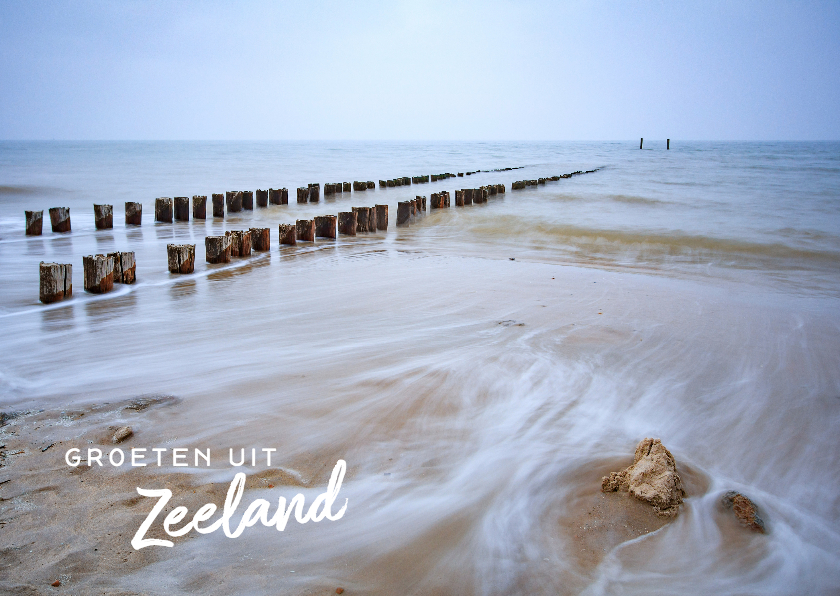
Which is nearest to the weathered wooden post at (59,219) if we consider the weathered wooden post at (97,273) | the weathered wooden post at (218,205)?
the weathered wooden post at (218,205)

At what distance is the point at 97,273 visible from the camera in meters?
4.78

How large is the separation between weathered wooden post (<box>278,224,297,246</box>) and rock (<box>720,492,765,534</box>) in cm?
638

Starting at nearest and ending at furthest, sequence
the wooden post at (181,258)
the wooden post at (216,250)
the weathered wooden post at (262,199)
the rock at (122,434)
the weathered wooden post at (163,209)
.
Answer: the rock at (122,434)
the wooden post at (181,258)
the wooden post at (216,250)
the weathered wooden post at (163,209)
the weathered wooden post at (262,199)

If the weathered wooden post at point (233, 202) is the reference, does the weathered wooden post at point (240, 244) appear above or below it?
below

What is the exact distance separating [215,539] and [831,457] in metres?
2.53

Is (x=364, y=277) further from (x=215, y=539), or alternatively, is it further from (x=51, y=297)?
(x=215, y=539)

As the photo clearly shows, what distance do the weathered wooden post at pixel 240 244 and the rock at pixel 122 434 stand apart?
4440 mm

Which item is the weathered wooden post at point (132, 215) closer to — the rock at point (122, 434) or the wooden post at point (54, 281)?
the wooden post at point (54, 281)

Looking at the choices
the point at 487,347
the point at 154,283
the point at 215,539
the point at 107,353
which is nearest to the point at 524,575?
the point at 215,539

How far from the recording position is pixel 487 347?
3.61 metres

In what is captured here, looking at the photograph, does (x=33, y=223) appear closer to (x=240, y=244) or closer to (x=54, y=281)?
(x=240, y=244)

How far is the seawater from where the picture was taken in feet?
6.05

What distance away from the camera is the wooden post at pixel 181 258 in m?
5.69

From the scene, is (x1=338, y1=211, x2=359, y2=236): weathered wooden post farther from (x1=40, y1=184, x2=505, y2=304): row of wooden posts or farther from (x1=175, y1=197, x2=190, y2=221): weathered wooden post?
(x1=175, y1=197, x2=190, y2=221): weathered wooden post
